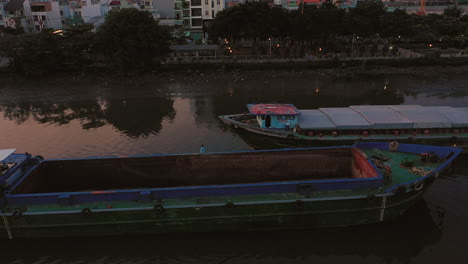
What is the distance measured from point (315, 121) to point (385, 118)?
182 inches

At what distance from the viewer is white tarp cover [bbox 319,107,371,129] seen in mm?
21266

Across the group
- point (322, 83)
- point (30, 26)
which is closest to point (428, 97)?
point (322, 83)

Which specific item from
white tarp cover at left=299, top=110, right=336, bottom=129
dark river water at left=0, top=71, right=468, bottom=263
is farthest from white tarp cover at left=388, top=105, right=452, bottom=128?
white tarp cover at left=299, top=110, right=336, bottom=129

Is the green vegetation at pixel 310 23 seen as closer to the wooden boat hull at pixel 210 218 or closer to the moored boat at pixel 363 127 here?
the moored boat at pixel 363 127

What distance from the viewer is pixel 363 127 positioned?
69.7 ft

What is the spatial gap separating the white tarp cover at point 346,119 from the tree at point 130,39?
33031 millimetres

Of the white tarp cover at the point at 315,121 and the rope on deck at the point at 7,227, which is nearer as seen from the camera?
the rope on deck at the point at 7,227

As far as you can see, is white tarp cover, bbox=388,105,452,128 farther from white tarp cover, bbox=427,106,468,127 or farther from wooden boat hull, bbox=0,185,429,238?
wooden boat hull, bbox=0,185,429,238

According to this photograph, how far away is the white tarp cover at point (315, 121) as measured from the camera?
21438mm

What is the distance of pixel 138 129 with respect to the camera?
29078 mm

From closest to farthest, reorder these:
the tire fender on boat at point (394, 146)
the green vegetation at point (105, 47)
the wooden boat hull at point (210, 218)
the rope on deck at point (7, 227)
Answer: the rope on deck at point (7, 227)
the wooden boat hull at point (210, 218)
the tire fender on boat at point (394, 146)
the green vegetation at point (105, 47)

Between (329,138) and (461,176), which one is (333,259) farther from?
(461,176)

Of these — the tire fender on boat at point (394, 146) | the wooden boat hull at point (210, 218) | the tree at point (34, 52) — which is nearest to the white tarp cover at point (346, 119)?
the tire fender on boat at point (394, 146)

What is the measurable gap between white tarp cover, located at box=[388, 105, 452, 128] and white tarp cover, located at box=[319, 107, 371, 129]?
3087 millimetres
